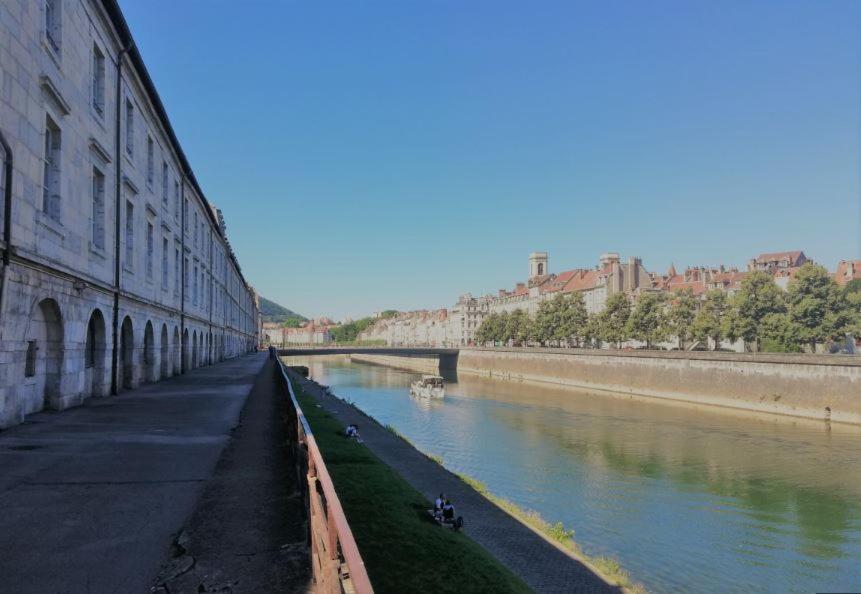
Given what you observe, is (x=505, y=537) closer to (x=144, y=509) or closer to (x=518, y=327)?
(x=144, y=509)

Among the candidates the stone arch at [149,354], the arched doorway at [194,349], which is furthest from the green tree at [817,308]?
the stone arch at [149,354]

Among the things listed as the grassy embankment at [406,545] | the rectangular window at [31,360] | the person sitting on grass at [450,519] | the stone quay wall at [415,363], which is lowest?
the stone quay wall at [415,363]

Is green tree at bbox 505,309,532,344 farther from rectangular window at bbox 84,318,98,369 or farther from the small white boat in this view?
rectangular window at bbox 84,318,98,369

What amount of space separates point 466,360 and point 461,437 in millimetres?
79471

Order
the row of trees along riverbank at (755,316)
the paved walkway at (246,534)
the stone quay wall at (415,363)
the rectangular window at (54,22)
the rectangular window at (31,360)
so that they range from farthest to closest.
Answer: the stone quay wall at (415,363) < the row of trees along riverbank at (755,316) < the rectangular window at (54,22) < the rectangular window at (31,360) < the paved walkway at (246,534)

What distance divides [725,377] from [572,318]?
45148mm

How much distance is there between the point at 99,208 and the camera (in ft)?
71.0

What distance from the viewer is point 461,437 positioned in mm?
41625

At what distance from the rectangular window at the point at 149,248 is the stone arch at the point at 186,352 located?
1092 centimetres

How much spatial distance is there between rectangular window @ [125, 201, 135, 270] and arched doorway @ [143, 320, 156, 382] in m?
4.84

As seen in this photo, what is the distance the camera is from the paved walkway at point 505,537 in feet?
49.6

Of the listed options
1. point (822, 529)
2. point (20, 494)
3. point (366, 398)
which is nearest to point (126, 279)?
point (20, 494)

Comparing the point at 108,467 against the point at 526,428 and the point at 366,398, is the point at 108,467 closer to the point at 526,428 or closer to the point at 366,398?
the point at 526,428

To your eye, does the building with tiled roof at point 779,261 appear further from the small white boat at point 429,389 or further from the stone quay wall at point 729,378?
the small white boat at point 429,389
